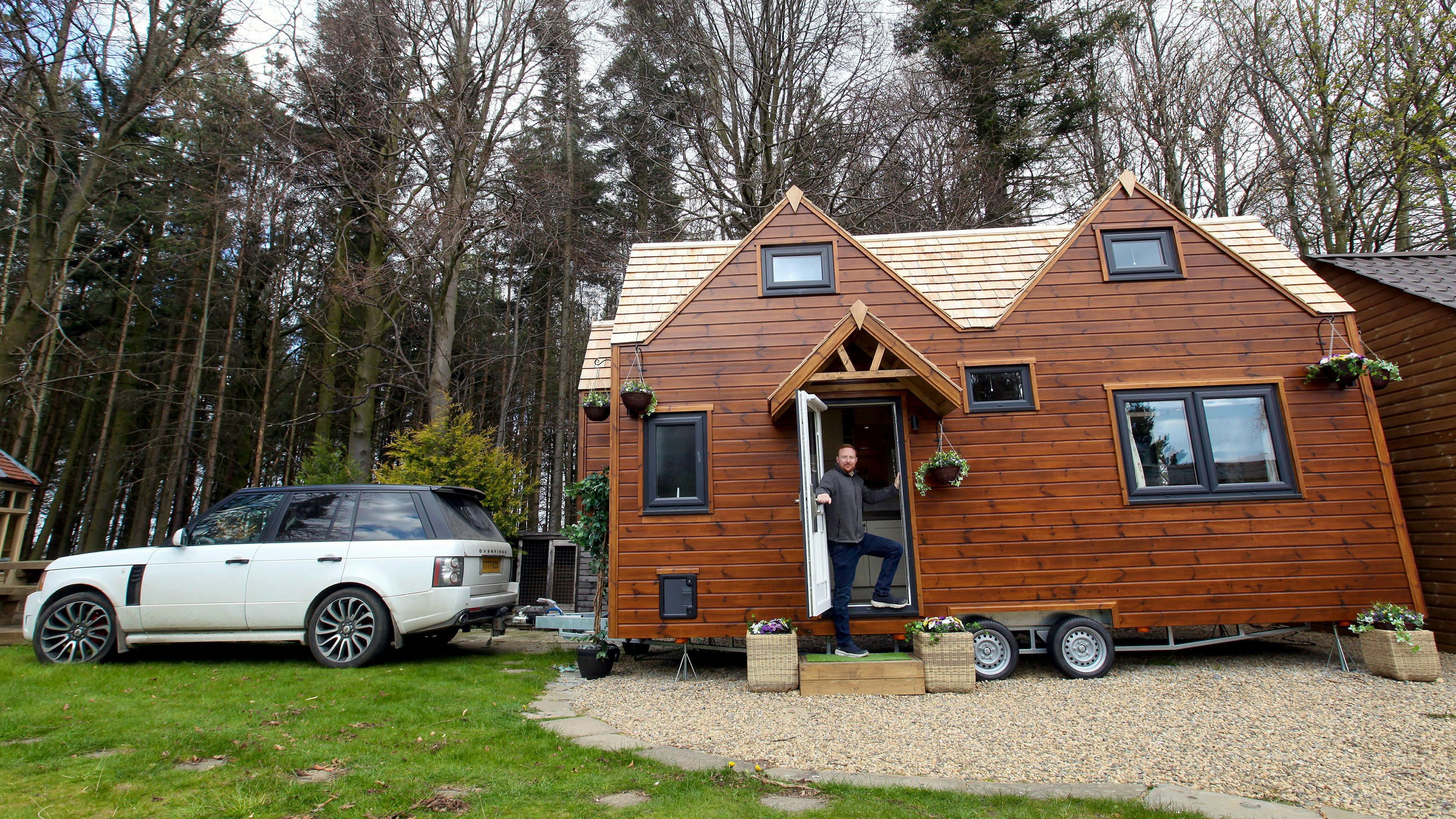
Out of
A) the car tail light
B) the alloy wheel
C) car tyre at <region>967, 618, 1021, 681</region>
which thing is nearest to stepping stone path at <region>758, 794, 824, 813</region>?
car tyre at <region>967, 618, 1021, 681</region>

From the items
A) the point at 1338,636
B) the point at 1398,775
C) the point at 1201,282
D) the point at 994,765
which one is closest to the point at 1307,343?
the point at 1201,282

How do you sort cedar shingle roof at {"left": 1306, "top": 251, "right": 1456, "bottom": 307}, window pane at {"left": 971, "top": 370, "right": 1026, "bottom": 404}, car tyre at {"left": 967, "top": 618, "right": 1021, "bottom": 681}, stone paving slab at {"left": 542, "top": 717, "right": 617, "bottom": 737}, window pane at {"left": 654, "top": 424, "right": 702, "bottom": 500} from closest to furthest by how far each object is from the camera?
1. stone paving slab at {"left": 542, "top": 717, "right": 617, "bottom": 737}
2. car tyre at {"left": 967, "top": 618, "right": 1021, "bottom": 681}
3. window pane at {"left": 654, "top": 424, "right": 702, "bottom": 500}
4. window pane at {"left": 971, "top": 370, "right": 1026, "bottom": 404}
5. cedar shingle roof at {"left": 1306, "top": 251, "right": 1456, "bottom": 307}

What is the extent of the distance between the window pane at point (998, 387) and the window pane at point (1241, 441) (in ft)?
6.01

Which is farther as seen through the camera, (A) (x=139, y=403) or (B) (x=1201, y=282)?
(A) (x=139, y=403)

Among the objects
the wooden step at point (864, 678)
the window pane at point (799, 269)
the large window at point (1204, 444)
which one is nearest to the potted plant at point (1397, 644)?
the large window at point (1204, 444)

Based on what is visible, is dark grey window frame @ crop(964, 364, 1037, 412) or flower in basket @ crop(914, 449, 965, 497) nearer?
flower in basket @ crop(914, 449, 965, 497)

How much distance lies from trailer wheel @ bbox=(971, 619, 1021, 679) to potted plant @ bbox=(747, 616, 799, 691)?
1.73m

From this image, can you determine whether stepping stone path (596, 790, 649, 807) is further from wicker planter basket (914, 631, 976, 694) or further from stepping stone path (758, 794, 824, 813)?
wicker planter basket (914, 631, 976, 694)

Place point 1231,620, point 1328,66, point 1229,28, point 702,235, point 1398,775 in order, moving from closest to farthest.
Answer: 1. point 1398,775
2. point 1231,620
3. point 1328,66
4. point 1229,28
5. point 702,235

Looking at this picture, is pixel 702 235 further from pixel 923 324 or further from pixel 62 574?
pixel 62 574

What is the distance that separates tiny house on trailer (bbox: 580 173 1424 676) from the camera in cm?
665

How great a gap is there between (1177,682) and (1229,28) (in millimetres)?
15754

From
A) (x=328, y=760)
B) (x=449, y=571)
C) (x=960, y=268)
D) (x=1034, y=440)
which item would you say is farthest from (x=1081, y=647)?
(x=328, y=760)

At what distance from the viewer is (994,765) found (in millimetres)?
3773
